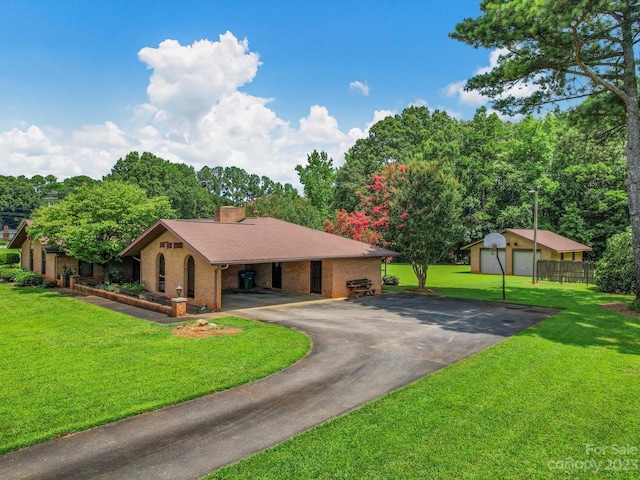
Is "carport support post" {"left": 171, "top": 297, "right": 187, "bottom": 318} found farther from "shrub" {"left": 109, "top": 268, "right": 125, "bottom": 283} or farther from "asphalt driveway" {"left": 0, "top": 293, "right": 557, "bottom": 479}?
"shrub" {"left": 109, "top": 268, "right": 125, "bottom": 283}

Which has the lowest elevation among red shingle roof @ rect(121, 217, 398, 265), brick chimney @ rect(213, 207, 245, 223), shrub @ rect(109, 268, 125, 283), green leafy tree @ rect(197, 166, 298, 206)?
shrub @ rect(109, 268, 125, 283)

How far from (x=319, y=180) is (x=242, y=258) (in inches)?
1669

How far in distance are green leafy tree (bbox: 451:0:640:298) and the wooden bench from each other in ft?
34.6

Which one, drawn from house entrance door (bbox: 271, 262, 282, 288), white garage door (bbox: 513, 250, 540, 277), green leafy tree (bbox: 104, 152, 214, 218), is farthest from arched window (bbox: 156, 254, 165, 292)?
green leafy tree (bbox: 104, 152, 214, 218)

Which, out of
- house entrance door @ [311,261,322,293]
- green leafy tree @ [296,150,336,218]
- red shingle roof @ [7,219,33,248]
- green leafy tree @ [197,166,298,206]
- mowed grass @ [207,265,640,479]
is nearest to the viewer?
mowed grass @ [207,265,640,479]

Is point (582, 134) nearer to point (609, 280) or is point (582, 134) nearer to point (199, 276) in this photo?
point (609, 280)

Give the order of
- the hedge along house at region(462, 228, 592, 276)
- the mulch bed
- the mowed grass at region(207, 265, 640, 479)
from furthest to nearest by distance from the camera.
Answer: the hedge along house at region(462, 228, 592, 276)
the mulch bed
the mowed grass at region(207, 265, 640, 479)

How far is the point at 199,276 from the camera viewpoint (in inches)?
701

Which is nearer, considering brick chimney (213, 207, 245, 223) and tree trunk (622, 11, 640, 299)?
tree trunk (622, 11, 640, 299)

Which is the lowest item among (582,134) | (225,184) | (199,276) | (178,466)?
(178,466)

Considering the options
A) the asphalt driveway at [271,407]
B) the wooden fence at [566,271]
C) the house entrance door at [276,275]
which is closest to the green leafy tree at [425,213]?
the house entrance door at [276,275]

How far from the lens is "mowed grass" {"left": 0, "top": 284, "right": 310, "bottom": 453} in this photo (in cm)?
661

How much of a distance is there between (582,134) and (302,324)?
1795 cm

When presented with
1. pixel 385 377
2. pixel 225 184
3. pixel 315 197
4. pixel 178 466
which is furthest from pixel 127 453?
pixel 225 184
